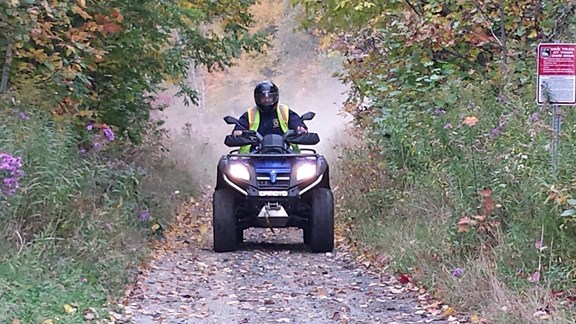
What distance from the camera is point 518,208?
816 centimetres

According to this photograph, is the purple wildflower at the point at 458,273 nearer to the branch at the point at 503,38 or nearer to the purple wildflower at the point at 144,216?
the branch at the point at 503,38

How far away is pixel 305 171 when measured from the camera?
11.3 m

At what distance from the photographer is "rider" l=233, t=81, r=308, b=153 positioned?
39.6 ft

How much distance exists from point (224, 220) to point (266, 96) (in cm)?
175

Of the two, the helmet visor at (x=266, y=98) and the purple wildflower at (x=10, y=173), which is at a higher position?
the helmet visor at (x=266, y=98)

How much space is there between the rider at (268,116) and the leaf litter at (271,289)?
1515 mm

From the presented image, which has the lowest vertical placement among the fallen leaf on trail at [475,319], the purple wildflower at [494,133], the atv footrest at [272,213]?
the fallen leaf on trail at [475,319]

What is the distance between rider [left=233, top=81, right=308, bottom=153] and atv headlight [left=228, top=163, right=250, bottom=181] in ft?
2.36

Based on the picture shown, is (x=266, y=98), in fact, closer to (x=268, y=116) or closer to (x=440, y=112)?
(x=268, y=116)

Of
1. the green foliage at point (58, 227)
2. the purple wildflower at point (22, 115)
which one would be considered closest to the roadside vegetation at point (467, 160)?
the green foliage at point (58, 227)

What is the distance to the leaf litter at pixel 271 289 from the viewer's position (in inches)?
311

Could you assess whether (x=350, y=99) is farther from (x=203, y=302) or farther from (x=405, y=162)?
(x=203, y=302)

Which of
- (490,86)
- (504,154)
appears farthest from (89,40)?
(504,154)

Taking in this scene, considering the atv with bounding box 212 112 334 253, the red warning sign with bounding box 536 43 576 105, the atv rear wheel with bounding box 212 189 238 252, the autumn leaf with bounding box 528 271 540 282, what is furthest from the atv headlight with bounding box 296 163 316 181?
the autumn leaf with bounding box 528 271 540 282
